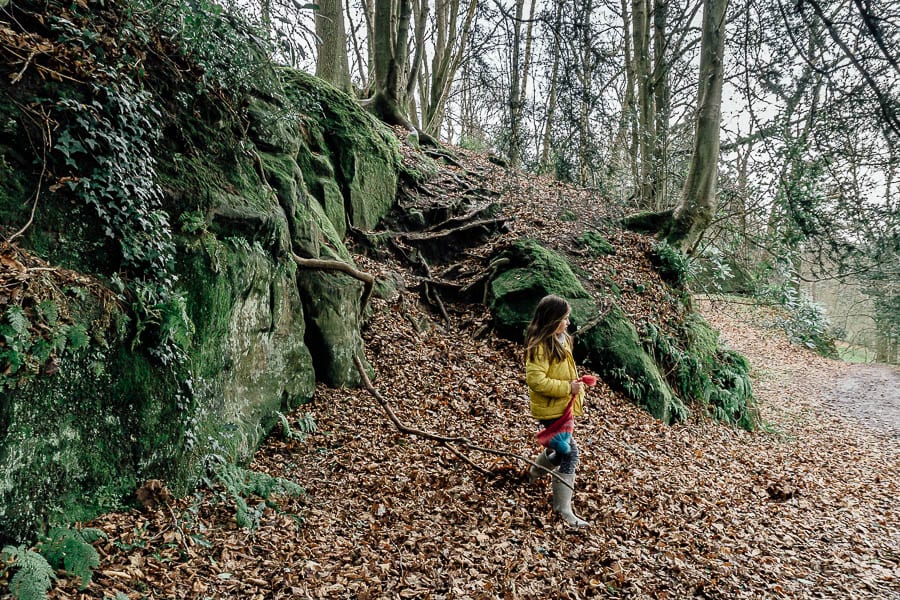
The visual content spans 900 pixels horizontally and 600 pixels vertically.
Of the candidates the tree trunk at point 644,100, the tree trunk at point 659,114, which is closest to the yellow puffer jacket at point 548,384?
the tree trunk at point 659,114

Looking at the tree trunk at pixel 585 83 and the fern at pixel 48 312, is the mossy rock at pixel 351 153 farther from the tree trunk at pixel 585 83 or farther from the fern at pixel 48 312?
the fern at pixel 48 312

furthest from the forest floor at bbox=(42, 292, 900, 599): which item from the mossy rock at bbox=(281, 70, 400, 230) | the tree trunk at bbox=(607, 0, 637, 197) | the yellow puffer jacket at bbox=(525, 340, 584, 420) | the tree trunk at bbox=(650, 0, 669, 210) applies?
the tree trunk at bbox=(607, 0, 637, 197)

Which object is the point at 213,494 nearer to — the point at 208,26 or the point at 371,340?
the point at 371,340

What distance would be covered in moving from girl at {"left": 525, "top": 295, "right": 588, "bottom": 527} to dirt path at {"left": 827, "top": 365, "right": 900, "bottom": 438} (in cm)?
980

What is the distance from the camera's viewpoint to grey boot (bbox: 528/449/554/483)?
4.47 metres

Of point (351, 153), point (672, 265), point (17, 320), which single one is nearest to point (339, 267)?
point (351, 153)

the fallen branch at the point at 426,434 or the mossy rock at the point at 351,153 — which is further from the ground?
the mossy rock at the point at 351,153

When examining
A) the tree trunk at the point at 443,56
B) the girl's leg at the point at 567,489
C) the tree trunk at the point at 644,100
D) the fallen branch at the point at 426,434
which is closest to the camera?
the girl's leg at the point at 567,489

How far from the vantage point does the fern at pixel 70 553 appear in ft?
8.61

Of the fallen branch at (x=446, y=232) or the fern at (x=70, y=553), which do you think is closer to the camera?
the fern at (x=70, y=553)

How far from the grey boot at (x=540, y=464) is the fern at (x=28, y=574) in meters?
3.60

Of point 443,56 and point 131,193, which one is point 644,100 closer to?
point 443,56

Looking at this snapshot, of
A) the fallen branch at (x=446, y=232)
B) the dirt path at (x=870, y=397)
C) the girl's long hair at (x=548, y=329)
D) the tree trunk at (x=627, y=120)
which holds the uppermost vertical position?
the tree trunk at (x=627, y=120)

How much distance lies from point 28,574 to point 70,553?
0.99 feet
